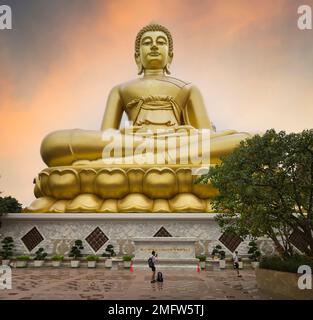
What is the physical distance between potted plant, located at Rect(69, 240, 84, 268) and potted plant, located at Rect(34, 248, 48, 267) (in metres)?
0.77

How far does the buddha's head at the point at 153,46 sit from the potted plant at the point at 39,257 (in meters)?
8.59

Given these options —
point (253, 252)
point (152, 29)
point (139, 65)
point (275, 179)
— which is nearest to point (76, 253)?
point (253, 252)

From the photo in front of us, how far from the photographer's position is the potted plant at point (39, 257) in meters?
11.3

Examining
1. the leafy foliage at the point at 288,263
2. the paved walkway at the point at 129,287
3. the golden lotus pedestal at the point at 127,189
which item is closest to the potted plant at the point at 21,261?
the golden lotus pedestal at the point at 127,189

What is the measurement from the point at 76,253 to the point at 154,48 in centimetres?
889

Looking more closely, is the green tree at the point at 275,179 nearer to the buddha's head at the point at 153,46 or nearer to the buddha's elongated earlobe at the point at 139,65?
the buddha's head at the point at 153,46

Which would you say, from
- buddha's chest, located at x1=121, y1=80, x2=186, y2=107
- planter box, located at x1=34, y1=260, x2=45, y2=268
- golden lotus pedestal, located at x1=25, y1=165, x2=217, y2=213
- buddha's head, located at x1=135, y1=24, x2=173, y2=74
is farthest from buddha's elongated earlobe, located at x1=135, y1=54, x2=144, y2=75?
planter box, located at x1=34, y1=260, x2=45, y2=268

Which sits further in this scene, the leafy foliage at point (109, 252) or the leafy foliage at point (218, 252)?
the leafy foliage at point (109, 252)

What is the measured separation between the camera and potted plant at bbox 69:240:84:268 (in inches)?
441

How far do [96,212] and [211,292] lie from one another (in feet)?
22.4

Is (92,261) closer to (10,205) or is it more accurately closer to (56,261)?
(56,261)

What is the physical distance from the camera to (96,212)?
12750mm

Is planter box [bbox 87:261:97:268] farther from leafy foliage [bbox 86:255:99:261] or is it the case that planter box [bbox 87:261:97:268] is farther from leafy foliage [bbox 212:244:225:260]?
leafy foliage [bbox 212:244:225:260]
